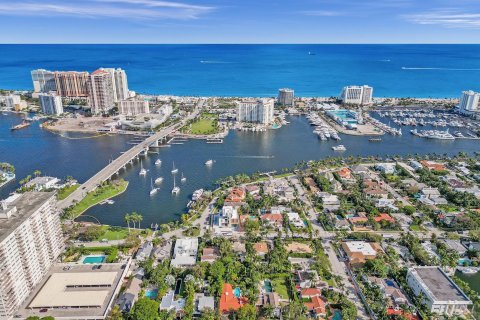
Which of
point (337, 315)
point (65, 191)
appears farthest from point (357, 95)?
point (337, 315)

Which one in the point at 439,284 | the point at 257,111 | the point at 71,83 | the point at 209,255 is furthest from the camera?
the point at 71,83

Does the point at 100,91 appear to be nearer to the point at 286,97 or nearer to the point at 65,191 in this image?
the point at 65,191

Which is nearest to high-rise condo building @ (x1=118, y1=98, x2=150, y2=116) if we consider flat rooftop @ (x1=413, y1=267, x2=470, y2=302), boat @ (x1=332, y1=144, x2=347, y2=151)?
boat @ (x1=332, y1=144, x2=347, y2=151)

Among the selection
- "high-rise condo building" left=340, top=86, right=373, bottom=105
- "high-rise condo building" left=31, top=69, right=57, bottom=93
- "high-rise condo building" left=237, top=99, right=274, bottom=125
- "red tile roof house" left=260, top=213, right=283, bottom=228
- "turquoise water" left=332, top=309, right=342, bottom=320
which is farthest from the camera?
"high-rise condo building" left=31, top=69, right=57, bottom=93

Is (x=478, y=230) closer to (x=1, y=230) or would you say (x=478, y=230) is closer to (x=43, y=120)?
(x=1, y=230)

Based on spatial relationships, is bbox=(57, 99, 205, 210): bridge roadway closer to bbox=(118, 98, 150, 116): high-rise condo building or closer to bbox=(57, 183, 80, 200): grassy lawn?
bbox=(57, 183, 80, 200): grassy lawn

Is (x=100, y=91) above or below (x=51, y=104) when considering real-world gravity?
above
